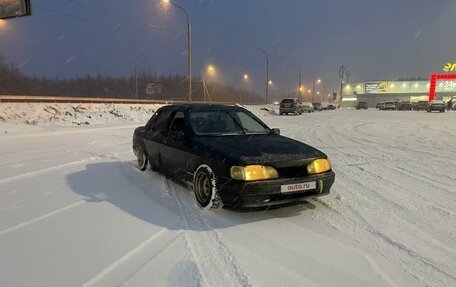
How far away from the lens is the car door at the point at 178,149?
Result: 505 centimetres

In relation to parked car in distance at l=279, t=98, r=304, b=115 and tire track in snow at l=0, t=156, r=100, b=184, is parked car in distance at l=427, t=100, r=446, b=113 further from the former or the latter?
tire track in snow at l=0, t=156, r=100, b=184

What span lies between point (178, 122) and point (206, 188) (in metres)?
1.68

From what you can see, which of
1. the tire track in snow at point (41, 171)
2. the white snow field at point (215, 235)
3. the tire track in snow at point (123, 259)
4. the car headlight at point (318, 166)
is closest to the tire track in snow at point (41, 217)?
the white snow field at point (215, 235)

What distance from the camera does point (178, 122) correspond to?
19.1 ft

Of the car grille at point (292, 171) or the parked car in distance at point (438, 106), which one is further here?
the parked car in distance at point (438, 106)

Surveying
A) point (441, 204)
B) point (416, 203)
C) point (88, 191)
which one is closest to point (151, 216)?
point (88, 191)

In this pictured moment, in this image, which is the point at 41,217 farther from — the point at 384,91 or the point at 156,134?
the point at 384,91

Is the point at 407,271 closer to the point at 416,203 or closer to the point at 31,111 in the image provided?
the point at 416,203

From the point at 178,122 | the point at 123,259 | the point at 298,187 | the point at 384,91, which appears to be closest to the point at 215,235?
the point at 123,259

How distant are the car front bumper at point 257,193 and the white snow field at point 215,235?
0.27m

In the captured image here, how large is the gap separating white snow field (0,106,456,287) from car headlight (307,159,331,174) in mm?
541

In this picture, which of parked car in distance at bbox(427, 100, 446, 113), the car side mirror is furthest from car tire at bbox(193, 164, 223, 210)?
parked car in distance at bbox(427, 100, 446, 113)

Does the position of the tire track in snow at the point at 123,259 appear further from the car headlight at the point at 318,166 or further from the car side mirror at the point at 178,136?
the car headlight at the point at 318,166

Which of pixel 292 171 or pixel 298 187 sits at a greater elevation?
pixel 292 171
